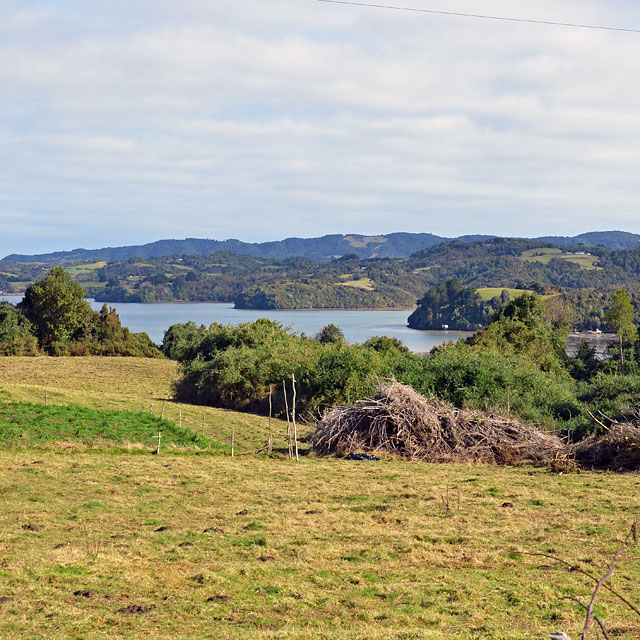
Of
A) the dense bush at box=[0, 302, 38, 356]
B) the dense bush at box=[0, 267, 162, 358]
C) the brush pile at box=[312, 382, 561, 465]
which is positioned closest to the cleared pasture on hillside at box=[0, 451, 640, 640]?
the brush pile at box=[312, 382, 561, 465]

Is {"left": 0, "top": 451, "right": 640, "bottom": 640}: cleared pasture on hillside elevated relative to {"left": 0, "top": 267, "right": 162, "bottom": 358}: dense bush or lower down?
lower down

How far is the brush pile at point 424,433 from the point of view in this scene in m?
22.9

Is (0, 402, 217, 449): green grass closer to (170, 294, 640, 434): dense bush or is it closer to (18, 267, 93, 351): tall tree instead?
(170, 294, 640, 434): dense bush

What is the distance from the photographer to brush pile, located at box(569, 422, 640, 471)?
20359 mm

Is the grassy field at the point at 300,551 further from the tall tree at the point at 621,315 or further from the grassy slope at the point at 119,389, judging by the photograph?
the tall tree at the point at 621,315

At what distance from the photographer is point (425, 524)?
485 inches

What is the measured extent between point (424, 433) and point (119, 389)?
28474 millimetres

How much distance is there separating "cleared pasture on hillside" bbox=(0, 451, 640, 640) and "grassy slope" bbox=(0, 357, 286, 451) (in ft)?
36.2

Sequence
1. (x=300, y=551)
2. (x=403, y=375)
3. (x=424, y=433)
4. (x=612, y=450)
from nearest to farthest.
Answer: (x=300, y=551), (x=612, y=450), (x=424, y=433), (x=403, y=375)

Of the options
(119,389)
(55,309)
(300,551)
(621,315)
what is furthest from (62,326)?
(300,551)

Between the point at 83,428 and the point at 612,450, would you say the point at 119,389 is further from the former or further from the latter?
the point at 612,450

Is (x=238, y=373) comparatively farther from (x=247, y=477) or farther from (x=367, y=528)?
(x=367, y=528)

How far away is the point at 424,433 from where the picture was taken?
2375 cm

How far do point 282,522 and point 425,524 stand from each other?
2790 millimetres
